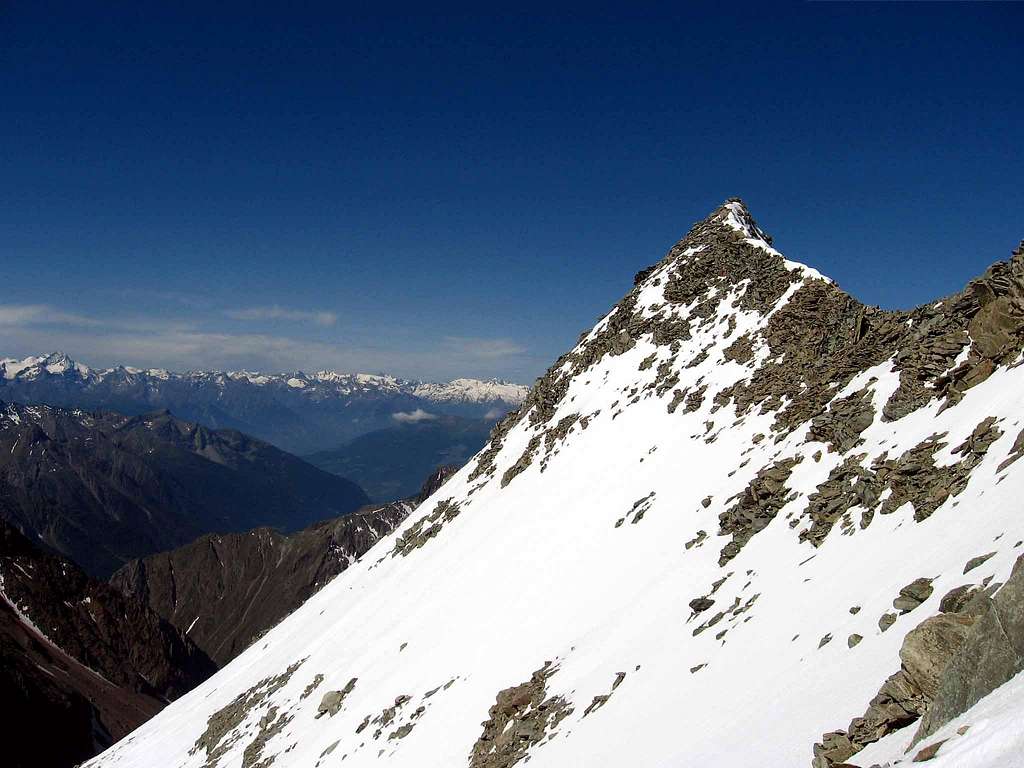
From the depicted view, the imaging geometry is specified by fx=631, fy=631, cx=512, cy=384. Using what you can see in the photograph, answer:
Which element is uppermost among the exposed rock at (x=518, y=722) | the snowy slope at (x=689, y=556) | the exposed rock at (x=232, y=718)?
the snowy slope at (x=689, y=556)

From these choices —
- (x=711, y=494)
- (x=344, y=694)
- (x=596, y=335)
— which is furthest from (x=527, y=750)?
(x=596, y=335)

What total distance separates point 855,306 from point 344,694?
3822 cm

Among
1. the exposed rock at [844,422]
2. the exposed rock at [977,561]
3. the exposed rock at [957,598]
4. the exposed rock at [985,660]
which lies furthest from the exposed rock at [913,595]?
the exposed rock at [844,422]

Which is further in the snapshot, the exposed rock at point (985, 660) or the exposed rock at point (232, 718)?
the exposed rock at point (232, 718)

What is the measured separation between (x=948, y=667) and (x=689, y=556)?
1749cm

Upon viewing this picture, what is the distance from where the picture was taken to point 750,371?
128 feet

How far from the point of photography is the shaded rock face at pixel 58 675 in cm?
11456

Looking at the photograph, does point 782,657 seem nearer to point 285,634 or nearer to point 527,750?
point 527,750

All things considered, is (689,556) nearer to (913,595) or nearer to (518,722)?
(518,722)

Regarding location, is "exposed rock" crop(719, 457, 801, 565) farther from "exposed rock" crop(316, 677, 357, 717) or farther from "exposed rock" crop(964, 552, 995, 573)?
"exposed rock" crop(316, 677, 357, 717)

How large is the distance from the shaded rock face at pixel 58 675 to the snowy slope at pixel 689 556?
79.3 m

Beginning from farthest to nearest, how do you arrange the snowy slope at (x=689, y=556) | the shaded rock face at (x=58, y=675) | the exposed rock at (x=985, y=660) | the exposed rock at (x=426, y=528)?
1. the shaded rock face at (x=58, y=675)
2. the exposed rock at (x=426, y=528)
3. the snowy slope at (x=689, y=556)
4. the exposed rock at (x=985, y=660)

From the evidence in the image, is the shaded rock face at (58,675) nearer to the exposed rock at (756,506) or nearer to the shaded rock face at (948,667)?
the exposed rock at (756,506)

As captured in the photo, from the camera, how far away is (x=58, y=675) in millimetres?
149750
